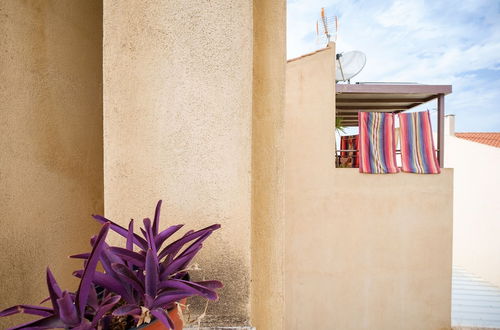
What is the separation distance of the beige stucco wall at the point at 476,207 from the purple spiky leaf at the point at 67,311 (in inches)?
420

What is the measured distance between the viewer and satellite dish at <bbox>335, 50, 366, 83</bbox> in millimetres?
5203

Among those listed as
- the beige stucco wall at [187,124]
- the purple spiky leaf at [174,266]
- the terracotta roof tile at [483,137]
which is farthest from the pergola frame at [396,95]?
the terracotta roof tile at [483,137]

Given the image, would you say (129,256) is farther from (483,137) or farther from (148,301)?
(483,137)

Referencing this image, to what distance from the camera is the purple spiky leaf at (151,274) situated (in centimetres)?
65

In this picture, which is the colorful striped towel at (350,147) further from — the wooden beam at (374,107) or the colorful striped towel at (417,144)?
the colorful striped towel at (417,144)

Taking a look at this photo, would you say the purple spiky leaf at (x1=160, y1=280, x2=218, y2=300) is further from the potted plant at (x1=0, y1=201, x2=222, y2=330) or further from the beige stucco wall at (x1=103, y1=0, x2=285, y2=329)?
the beige stucco wall at (x1=103, y1=0, x2=285, y2=329)

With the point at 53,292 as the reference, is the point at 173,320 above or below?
below

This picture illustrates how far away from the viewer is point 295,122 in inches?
189

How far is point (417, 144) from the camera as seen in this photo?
4.93m

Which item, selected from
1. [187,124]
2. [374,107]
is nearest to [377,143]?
[374,107]

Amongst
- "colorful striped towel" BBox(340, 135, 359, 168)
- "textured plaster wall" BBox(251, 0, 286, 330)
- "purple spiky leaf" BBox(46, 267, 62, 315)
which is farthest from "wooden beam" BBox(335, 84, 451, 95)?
"purple spiky leaf" BBox(46, 267, 62, 315)

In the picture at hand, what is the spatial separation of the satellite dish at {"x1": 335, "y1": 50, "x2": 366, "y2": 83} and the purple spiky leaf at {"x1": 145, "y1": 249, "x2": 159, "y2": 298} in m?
5.28

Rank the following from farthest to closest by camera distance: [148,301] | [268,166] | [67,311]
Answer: [268,166]
[148,301]
[67,311]

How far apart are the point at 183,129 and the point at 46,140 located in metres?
0.73
